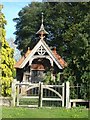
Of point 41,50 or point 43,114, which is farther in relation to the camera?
point 41,50

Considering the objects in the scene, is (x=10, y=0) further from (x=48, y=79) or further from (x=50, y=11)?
(x=50, y=11)

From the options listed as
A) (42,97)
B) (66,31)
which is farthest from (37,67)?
(42,97)

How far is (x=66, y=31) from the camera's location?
41.5 ft

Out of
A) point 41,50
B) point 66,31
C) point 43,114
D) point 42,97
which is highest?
point 66,31

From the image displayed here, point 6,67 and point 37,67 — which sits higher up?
point 37,67

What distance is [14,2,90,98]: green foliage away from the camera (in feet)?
27.3

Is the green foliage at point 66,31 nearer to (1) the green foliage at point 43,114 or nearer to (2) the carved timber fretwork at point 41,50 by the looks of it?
(2) the carved timber fretwork at point 41,50

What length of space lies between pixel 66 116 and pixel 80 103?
8.65 feet

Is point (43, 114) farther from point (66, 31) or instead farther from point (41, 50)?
point (41, 50)

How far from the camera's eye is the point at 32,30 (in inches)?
850

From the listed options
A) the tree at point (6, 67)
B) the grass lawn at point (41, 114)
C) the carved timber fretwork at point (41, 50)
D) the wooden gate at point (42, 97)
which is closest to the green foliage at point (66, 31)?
the wooden gate at point (42, 97)

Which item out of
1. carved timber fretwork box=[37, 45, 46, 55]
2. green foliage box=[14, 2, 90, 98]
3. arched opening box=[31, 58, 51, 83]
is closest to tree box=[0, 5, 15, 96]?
green foliage box=[14, 2, 90, 98]

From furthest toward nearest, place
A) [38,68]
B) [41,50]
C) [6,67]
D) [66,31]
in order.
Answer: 1. [38,68]
2. [41,50]
3. [66,31]
4. [6,67]

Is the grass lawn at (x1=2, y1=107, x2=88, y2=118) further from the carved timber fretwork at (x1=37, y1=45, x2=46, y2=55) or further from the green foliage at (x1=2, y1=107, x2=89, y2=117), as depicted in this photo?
the carved timber fretwork at (x1=37, y1=45, x2=46, y2=55)
